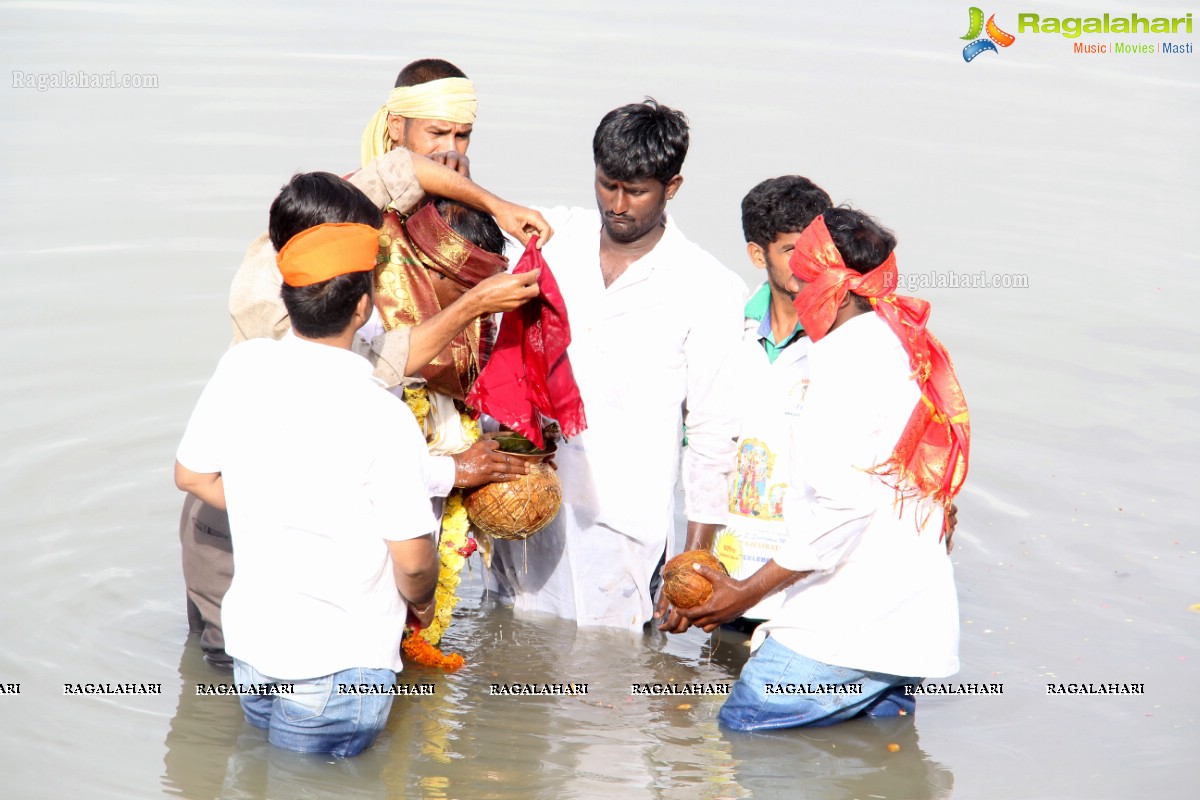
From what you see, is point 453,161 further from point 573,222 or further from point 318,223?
point 318,223

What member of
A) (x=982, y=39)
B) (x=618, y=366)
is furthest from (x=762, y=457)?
(x=982, y=39)

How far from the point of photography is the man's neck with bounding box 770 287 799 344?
586 centimetres

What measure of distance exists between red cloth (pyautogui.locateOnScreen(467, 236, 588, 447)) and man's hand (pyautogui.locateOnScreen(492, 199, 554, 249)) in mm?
160

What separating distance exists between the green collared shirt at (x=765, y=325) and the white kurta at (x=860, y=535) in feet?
2.77

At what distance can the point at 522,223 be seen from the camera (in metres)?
5.34

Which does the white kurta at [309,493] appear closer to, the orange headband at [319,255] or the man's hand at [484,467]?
the orange headband at [319,255]

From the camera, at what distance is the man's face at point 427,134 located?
19.1 feet

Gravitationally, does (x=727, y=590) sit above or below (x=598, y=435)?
below

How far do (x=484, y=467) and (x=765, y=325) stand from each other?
1.34 m

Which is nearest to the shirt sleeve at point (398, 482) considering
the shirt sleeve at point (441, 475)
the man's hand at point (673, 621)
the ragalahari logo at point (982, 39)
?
the shirt sleeve at point (441, 475)

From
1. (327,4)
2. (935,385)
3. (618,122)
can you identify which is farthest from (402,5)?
(935,385)

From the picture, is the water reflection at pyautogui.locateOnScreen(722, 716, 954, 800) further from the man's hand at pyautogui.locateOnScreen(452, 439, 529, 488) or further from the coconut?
the man's hand at pyautogui.locateOnScreen(452, 439, 529, 488)

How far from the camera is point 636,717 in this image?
226 inches

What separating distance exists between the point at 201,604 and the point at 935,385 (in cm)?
294
